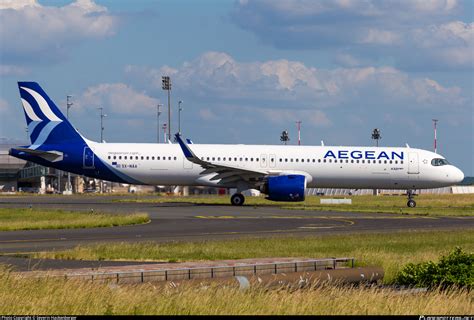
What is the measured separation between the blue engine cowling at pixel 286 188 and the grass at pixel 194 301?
38.5 metres

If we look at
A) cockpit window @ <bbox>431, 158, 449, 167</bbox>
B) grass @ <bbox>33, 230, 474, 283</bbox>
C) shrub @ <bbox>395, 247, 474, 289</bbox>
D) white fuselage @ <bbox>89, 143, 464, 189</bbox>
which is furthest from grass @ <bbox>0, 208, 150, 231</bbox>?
cockpit window @ <bbox>431, 158, 449, 167</bbox>

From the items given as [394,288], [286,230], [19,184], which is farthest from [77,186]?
[394,288]

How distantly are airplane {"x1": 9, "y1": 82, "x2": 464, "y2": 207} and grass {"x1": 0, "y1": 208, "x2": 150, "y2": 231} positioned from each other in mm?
9504

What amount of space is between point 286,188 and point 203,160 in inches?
246

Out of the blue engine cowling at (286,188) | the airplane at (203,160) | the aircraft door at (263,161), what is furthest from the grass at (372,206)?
the aircraft door at (263,161)

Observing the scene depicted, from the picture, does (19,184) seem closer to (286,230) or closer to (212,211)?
(212,211)

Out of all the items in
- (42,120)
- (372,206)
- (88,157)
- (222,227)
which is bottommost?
(222,227)

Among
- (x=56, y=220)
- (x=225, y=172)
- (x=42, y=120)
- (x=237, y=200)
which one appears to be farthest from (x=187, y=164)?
(x=56, y=220)

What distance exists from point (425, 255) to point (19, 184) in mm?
127783

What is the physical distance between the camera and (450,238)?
3094cm

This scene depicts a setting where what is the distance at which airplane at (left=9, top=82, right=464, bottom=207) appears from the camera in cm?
5581

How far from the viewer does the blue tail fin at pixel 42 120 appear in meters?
56.1

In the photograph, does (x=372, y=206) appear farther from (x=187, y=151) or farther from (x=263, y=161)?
(x=187, y=151)

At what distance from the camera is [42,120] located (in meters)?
56.5
